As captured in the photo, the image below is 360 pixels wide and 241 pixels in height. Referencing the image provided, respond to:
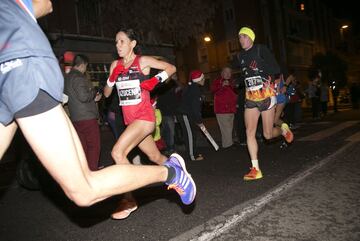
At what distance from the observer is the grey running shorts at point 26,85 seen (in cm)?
190

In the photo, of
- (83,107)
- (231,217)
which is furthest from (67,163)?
(83,107)

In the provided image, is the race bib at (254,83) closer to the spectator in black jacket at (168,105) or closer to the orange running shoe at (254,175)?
the orange running shoe at (254,175)

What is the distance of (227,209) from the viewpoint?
3.76 metres

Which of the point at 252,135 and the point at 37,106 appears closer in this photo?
the point at 37,106

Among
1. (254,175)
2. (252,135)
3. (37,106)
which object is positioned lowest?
(254,175)

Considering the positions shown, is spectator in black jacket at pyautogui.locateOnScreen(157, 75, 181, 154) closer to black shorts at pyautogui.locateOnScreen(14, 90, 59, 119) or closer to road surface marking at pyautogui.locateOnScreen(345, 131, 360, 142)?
road surface marking at pyautogui.locateOnScreen(345, 131, 360, 142)

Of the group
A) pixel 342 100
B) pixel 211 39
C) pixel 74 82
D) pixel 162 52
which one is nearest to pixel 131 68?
pixel 74 82

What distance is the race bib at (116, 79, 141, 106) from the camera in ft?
13.3

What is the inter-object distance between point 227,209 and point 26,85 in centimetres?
258

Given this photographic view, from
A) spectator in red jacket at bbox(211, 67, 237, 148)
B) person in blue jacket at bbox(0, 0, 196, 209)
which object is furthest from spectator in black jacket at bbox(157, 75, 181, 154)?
person in blue jacket at bbox(0, 0, 196, 209)

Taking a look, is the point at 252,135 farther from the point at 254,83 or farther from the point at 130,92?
the point at 130,92

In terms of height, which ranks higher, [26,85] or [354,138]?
[26,85]

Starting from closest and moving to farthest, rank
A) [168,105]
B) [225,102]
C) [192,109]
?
[192,109], [168,105], [225,102]

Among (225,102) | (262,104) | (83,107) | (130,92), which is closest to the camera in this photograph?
(130,92)
